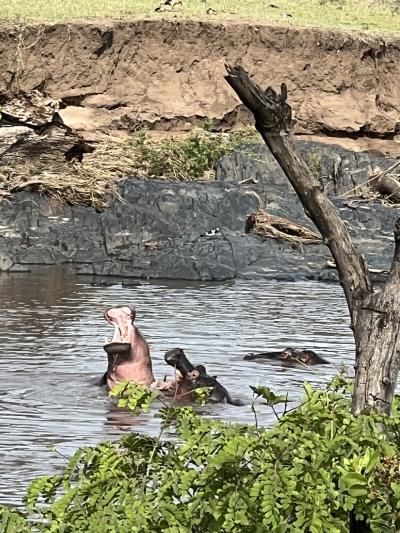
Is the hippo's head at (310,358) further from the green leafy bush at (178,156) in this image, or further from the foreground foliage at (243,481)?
the green leafy bush at (178,156)

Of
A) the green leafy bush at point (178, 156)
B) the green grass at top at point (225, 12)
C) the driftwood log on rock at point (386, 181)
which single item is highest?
the green grass at top at point (225, 12)

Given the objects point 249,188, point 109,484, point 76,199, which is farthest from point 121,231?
point 109,484

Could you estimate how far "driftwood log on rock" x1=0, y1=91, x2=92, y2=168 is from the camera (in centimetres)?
2123

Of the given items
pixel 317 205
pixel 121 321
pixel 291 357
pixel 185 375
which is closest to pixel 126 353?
pixel 121 321

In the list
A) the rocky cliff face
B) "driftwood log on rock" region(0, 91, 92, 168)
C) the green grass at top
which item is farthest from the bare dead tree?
the green grass at top

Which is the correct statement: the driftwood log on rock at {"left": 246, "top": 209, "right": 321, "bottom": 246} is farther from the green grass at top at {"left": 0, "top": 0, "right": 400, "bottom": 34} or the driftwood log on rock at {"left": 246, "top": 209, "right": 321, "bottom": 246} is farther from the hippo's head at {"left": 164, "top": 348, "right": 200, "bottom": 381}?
the hippo's head at {"left": 164, "top": 348, "right": 200, "bottom": 381}

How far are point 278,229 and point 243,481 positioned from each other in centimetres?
1655

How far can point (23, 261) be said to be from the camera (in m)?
20.2

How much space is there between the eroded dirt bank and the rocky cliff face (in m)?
5.61

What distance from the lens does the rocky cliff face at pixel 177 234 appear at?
65.4 ft

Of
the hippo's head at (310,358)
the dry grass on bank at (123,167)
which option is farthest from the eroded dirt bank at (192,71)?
the hippo's head at (310,358)

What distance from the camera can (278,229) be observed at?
838 inches

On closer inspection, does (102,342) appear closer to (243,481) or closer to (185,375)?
(185,375)

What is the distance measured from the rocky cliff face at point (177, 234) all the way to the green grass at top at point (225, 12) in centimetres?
823
